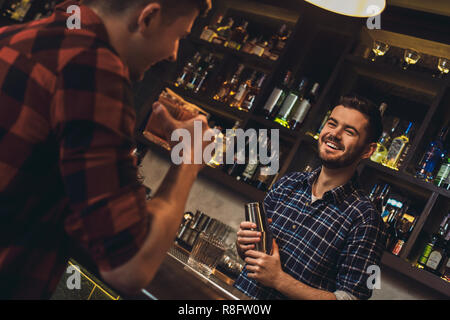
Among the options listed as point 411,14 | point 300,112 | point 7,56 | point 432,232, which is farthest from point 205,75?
point 7,56

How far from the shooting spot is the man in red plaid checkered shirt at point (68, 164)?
1.86ft

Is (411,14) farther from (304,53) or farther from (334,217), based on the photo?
(334,217)

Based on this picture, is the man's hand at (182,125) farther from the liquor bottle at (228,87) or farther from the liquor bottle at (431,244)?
the liquor bottle at (228,87)

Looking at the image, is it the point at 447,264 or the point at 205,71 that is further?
the point at 205,71

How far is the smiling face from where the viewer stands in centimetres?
162

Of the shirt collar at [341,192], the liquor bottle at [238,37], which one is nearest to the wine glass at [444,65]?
the shirt collar at [341,192]

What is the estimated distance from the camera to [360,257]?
1.33 metres

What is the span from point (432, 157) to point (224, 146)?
126 centimetres

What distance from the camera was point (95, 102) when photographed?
570 mm

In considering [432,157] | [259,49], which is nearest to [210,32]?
[259,49]

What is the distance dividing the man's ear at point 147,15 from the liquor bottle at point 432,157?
174 centimetres

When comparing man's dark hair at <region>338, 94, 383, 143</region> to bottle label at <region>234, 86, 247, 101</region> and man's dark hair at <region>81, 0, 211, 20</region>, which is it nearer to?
bottle label at <region>234, 86, 247, 101</region>

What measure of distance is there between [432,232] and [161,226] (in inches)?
71.0

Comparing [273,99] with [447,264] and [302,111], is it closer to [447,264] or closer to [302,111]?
[302,111]
